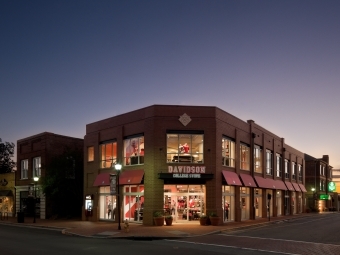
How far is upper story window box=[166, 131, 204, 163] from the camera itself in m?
36.6

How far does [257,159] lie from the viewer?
158 ft

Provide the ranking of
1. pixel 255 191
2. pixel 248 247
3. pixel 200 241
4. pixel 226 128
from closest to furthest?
pixel 248 247 → pixel 200 241 → pixel 226 128 → pixel 255 191

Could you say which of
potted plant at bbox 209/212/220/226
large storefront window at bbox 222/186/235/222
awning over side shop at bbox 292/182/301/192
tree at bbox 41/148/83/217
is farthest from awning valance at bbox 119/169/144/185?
awning over side shop at bbox 292/182/301/192

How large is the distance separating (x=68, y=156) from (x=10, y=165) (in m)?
45.4

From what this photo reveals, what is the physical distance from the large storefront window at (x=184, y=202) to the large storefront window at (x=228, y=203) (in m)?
2.57

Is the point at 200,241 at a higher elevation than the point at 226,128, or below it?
below

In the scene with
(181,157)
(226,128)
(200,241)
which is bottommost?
(200,241)

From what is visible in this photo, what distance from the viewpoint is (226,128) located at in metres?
39.4

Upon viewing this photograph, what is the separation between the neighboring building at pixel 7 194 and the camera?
57.3 meters

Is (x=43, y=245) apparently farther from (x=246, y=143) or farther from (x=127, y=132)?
(x=246, y=143)

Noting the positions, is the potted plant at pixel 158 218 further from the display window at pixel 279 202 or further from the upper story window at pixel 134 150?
the display window at pixel 279 202

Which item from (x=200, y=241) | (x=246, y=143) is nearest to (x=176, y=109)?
Answer: (x=246, y=143)

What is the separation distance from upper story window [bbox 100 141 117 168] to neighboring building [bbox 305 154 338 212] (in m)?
48.0

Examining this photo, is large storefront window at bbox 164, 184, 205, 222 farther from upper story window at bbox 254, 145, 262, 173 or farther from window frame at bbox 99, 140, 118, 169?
upper story window at bbox 254, 145, 262, 173
